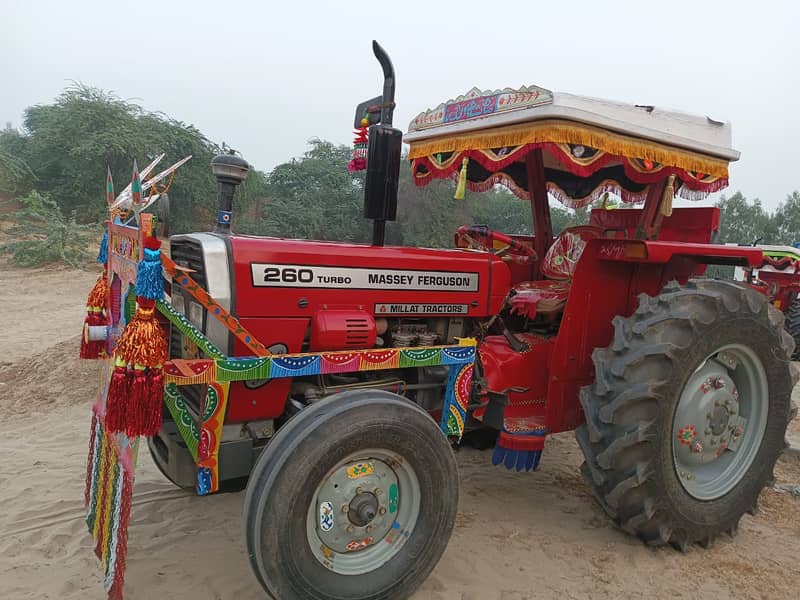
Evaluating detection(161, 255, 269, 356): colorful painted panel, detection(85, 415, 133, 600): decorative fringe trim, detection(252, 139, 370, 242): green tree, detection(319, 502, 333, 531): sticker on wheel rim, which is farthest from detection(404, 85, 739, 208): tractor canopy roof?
detection(252, 139, 370, 242): green tree

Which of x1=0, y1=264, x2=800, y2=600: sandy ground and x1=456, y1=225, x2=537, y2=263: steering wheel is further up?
x1=456, y1=225, x2=537, y2=263: steering wheel

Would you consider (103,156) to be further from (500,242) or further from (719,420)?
(719,420)

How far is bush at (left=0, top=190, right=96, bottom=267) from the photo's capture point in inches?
511

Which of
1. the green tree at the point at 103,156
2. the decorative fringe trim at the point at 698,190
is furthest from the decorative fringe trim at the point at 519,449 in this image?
the green tree at the point at 103,156

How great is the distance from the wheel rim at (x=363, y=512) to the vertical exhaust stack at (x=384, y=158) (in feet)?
3.89

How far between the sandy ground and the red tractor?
21 cm

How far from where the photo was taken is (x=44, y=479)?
145 inches

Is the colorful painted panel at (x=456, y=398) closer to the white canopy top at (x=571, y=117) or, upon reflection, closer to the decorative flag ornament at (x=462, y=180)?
the decorative flag ornament at (x=462, y=180)

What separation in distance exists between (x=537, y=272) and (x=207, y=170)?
49.1 ft

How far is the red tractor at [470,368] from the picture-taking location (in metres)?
2.38

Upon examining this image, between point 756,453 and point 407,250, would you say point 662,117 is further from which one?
point 756,453

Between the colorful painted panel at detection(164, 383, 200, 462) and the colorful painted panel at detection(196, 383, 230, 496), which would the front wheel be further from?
the colorful painted panel at detection(164, 383, 200, 462)

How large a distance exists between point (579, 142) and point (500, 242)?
1.60 metres

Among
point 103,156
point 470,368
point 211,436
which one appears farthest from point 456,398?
point 103,156
